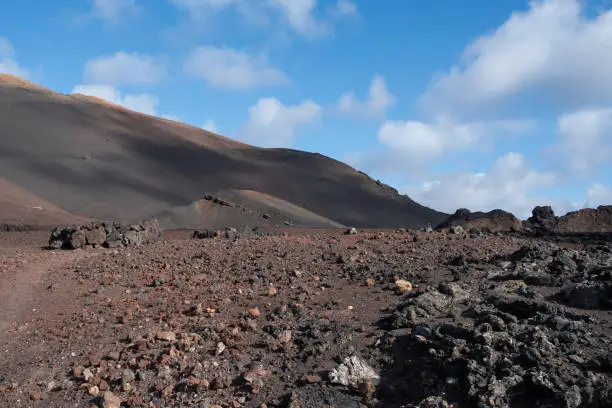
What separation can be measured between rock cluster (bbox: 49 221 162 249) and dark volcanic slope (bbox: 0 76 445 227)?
1829 centimetres

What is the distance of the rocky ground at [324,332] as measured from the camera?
449 cm

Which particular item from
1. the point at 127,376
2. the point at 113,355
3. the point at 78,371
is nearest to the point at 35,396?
the point at 78,371

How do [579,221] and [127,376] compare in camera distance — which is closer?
[127,376]

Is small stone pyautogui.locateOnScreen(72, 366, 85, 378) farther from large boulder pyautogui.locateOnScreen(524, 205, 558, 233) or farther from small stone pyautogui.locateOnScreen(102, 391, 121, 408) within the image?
large boulder pyautogui.locateOnScreen(524, 205, 558, 233)

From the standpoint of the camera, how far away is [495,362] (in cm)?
449

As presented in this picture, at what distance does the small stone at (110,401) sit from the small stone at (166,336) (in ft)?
3.21

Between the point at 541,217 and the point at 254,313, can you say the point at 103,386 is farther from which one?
the point at 541,217

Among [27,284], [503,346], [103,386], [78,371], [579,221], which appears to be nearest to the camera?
[503,346]

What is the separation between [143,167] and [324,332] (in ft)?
127

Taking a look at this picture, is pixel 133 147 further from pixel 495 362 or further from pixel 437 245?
pixel 495 362

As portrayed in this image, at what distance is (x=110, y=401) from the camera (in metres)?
4.79

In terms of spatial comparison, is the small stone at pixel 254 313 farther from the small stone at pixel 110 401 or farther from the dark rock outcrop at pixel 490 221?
the dark rock outcrop at pixel 490 221

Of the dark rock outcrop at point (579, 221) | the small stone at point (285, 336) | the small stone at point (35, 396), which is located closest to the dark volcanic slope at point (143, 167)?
the dark rock outcrop at point (579, 221)

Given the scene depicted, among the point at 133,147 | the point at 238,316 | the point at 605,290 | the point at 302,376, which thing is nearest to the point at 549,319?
the point at 605,290
